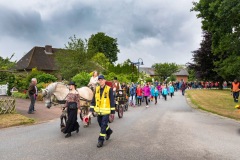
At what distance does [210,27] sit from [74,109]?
17871 mm

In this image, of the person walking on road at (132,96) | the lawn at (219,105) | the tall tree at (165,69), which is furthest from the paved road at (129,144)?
the tall tree at (165,69)

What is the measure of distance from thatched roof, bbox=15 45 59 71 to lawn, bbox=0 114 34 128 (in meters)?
39.7

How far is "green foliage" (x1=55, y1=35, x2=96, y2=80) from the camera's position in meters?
39.8

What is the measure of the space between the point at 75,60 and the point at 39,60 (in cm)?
1889

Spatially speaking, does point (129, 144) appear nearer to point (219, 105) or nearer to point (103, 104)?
point (103, 104)

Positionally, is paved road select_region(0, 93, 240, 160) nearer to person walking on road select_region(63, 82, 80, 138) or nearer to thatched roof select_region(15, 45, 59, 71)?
person walking on road select_region(63, 82, 80, 138)

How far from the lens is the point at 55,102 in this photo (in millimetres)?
10648

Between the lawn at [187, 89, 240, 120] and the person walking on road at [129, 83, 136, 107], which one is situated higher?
the person walking on road at [129, 83, 136, 107]

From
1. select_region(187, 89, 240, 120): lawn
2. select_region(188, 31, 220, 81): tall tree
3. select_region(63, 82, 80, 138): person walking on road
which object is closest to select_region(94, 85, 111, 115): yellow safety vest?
select_region(63, 82, 80, 138): person walking on road

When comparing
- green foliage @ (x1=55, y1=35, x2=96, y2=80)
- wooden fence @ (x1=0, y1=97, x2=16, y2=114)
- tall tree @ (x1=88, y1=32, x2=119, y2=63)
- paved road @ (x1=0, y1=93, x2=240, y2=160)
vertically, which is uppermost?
tall tree @ (x1=88, y1=32, x2=119, y2=63)

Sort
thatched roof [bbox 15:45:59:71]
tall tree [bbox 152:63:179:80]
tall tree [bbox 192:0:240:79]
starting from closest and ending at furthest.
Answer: tall tree [bbox 192:0:240:79] → thatched roof [bbox 15:45:59:71] → tall tree [bbox 152:63:179:80]

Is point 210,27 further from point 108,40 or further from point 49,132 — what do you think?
point 108,40

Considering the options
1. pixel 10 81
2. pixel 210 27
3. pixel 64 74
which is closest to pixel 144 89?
pixel 210 27

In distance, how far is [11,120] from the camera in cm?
1361
